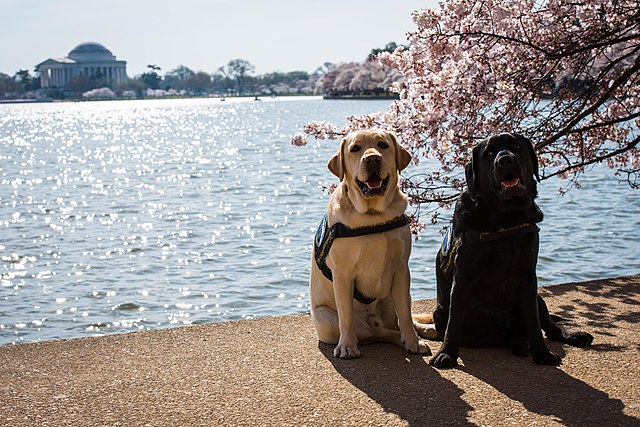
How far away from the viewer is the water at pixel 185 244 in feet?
37.5

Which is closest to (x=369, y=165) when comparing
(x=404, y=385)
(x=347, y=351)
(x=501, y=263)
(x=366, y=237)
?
(x=366, y=237)

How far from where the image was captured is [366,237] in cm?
572

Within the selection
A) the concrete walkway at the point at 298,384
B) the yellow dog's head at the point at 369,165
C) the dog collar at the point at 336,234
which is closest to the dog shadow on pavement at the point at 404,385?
the concrete walkway at the point at 298,384

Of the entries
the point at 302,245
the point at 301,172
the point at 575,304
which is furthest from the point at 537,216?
the point at 301,172

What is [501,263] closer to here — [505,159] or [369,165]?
[505,159]

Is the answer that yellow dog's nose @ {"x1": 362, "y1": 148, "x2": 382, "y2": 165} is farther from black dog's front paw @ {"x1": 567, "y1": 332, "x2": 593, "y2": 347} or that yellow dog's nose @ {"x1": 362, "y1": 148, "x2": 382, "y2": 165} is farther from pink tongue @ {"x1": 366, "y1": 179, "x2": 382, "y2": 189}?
black dog's front paw @ {"x1": 567, "y1": 332, "x2": 593, "y2": 347}

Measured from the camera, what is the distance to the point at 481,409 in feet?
15.8

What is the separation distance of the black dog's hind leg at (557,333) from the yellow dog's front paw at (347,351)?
1283 millimetres

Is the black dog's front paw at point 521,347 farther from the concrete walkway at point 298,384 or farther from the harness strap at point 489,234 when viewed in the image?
the harness strap at point 489,234

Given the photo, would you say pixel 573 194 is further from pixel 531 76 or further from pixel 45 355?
pixel 45 355

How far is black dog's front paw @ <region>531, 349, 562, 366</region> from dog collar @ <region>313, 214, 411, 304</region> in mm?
1155

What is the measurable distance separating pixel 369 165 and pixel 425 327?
1.49m

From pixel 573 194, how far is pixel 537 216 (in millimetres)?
18113

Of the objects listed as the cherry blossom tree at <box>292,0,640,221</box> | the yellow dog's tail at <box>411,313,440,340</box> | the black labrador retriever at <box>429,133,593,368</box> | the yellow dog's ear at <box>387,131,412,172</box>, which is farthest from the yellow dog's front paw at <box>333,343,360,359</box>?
the cherry blossom tree at <box>292,0,640,221</box>
